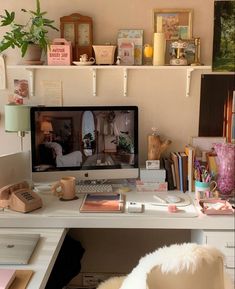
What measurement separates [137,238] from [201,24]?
4.51 feet

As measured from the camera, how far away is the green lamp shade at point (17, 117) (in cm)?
226

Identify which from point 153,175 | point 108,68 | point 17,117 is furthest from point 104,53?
point 153,175

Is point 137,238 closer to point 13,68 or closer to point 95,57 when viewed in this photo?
point 95,57

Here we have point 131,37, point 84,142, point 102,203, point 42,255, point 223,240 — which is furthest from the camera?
point 131,37

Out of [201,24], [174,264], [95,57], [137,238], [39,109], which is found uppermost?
[201,24]

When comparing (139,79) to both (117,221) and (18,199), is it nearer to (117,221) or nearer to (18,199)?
(117,221)

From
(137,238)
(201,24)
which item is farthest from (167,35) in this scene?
(137,238)

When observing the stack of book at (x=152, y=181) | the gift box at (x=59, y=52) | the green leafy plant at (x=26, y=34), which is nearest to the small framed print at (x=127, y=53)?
the gift box at (x=59, y=52)

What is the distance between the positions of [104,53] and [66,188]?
2.65ft

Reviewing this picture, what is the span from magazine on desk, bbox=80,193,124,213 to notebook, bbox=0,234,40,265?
341 mm

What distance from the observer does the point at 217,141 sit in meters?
2.42

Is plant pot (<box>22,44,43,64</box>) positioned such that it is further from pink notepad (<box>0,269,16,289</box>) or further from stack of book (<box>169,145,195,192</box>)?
pink notepad (<box>0,269,16,289</box>)

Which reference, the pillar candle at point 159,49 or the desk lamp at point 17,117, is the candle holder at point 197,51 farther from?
the desk lamp at point 17,117

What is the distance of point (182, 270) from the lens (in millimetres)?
1205
